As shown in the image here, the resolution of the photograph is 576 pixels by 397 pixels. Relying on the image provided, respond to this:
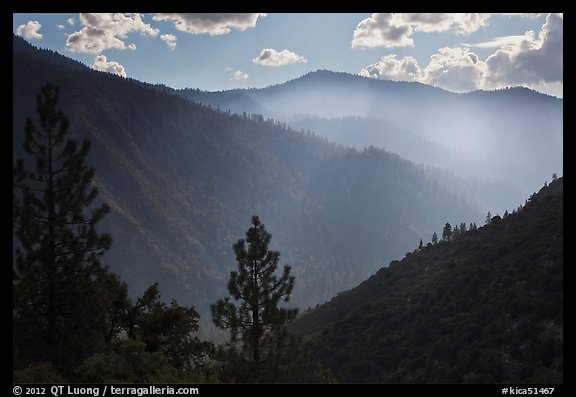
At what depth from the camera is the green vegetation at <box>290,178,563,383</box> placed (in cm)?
4188

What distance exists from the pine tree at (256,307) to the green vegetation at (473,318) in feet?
74.2

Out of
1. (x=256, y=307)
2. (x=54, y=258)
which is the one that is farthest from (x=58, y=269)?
(x=256, y=307)

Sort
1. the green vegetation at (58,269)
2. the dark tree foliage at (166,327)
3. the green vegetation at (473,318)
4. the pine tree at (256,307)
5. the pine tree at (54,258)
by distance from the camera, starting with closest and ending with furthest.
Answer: the green vegetation at (58,269), the pine tree at (54,258), the pine tree at (256,307), the dark tree foliage at (166,327), the green vegetation at (473,318)

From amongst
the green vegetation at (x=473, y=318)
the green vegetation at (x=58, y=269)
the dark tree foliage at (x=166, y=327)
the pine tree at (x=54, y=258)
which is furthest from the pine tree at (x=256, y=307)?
the green vegetation at (x=473, y=318)

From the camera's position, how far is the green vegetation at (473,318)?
41.9 metres

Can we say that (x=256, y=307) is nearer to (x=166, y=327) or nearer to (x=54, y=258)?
(x=166, y=327)

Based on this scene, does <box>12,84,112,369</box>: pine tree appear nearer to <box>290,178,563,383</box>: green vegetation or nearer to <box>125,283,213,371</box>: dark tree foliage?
<box>125,283,213,371</box>: dark tree foliage

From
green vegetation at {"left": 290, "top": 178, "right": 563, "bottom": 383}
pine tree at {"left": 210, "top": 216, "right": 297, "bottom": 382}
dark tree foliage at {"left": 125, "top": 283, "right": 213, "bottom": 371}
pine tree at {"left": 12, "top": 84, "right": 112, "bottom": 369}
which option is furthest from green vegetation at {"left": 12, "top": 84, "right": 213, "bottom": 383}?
green vegetation at {"left": 290, "top": 178, "right": 563, "bottom": 383}

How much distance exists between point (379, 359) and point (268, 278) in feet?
150

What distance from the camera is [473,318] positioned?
176ft

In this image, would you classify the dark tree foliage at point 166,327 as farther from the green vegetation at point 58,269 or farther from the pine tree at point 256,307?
the green vegetation at point 58,269
